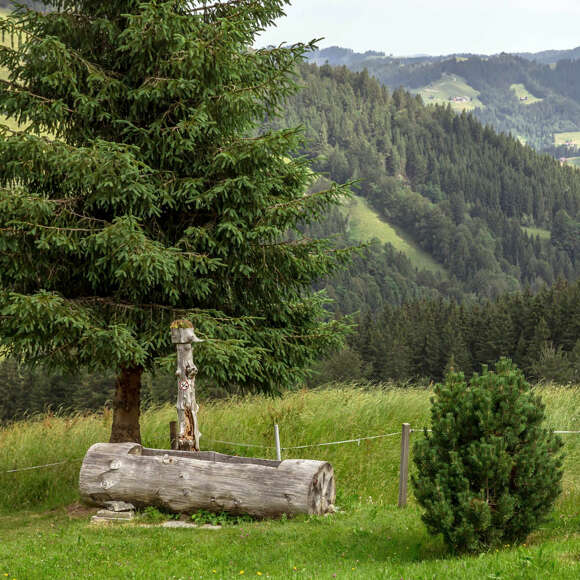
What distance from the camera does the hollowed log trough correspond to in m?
8.87

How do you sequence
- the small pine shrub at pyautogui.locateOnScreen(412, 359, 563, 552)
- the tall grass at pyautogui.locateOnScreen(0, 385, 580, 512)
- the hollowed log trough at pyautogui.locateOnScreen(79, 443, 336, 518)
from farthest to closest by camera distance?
1. the tall grass at pyautogui.locateOnScreen(0, 385, 580, 512)
2. the hollowed log trough at pyautogui.locateOnScreen(79, 443, 336, 518)
3. the small pine shrub at pyautogui.locateOnScreen(412, 359, 563, 552)

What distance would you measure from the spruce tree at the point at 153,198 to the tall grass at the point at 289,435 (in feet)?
5.95

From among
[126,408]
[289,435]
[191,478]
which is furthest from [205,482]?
[289,435]

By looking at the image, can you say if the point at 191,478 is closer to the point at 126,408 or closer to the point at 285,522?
the point at 285,522

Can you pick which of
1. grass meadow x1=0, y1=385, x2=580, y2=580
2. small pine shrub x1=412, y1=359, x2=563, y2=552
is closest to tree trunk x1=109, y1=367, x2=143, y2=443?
grass meadow x1=0, y1=385, x2=580, y2=580

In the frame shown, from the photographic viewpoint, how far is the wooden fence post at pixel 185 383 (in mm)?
9441

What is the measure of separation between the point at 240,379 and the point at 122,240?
3.25 metres

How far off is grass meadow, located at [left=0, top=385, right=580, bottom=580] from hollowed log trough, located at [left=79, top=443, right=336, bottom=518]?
0.31 meters

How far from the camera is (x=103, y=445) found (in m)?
9.90

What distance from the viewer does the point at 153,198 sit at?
1009 centimetres

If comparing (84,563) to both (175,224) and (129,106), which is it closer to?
(175,224)

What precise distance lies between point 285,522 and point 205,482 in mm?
1235

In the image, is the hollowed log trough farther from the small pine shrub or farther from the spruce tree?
the small pine shrub

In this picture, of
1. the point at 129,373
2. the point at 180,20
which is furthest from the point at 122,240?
the point at 180,20
